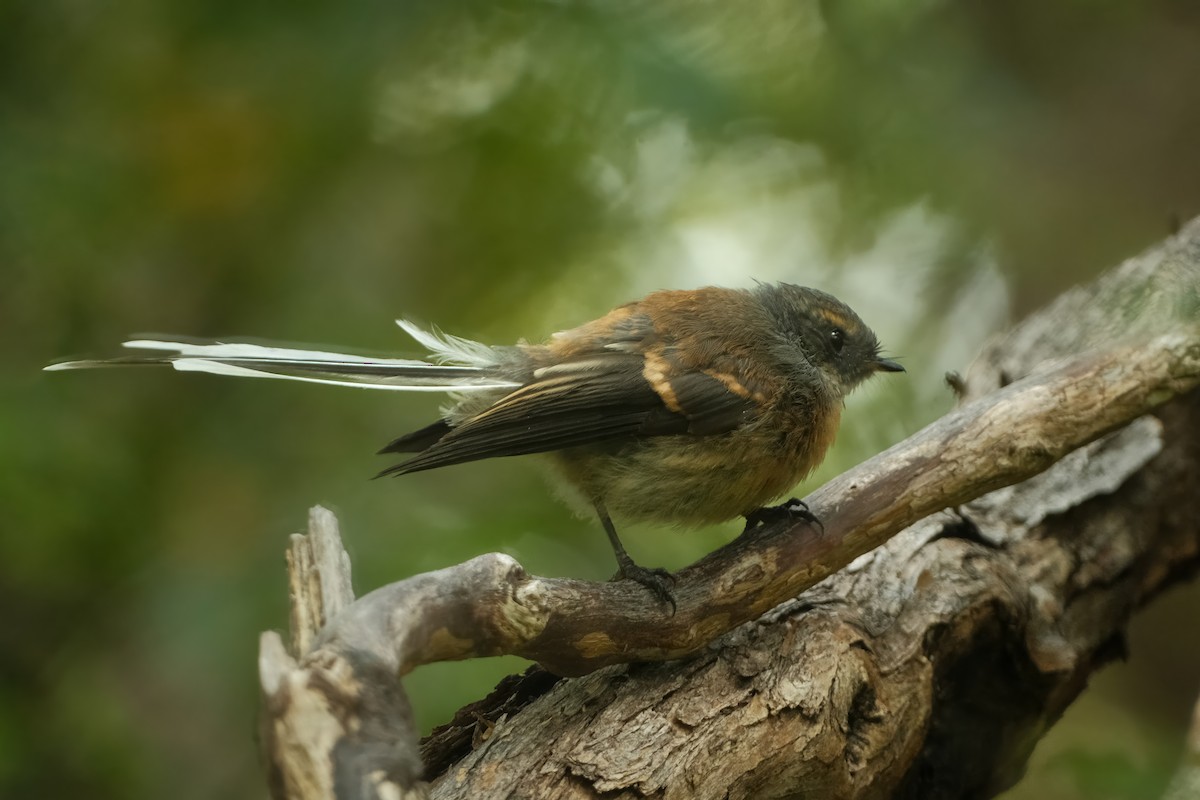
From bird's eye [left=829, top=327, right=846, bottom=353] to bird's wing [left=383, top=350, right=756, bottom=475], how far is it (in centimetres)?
63

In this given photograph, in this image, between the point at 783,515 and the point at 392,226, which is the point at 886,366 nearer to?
the point at 783,515

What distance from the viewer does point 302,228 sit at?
4219 mm

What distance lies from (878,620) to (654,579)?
81 centimetres

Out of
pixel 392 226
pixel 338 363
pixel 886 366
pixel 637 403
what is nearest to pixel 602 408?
pixel 637 403

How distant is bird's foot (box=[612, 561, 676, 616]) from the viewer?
2.71 meters

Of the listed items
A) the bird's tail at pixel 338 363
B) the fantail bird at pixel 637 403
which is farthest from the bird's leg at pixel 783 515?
the bird's tail at pixel 338 363

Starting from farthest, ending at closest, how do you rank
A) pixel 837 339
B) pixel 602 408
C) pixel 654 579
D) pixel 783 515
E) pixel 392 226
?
pixel 392 226 < pixel 837 339 < pixel 783 515 < pixel 602 408 < pixel 654 579

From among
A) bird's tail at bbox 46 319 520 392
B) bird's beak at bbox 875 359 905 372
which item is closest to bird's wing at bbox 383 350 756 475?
bird's tail at bbox 46 319 520 392

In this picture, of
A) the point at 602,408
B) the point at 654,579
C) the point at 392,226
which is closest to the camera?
the point at 654,579

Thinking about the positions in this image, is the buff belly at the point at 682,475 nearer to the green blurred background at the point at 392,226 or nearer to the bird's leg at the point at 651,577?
the bird's leg at the point at 651,577

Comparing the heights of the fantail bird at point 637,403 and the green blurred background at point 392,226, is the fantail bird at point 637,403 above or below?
below

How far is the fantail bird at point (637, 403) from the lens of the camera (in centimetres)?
279

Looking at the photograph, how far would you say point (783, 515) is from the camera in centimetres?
302

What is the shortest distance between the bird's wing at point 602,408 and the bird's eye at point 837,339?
63 cm
